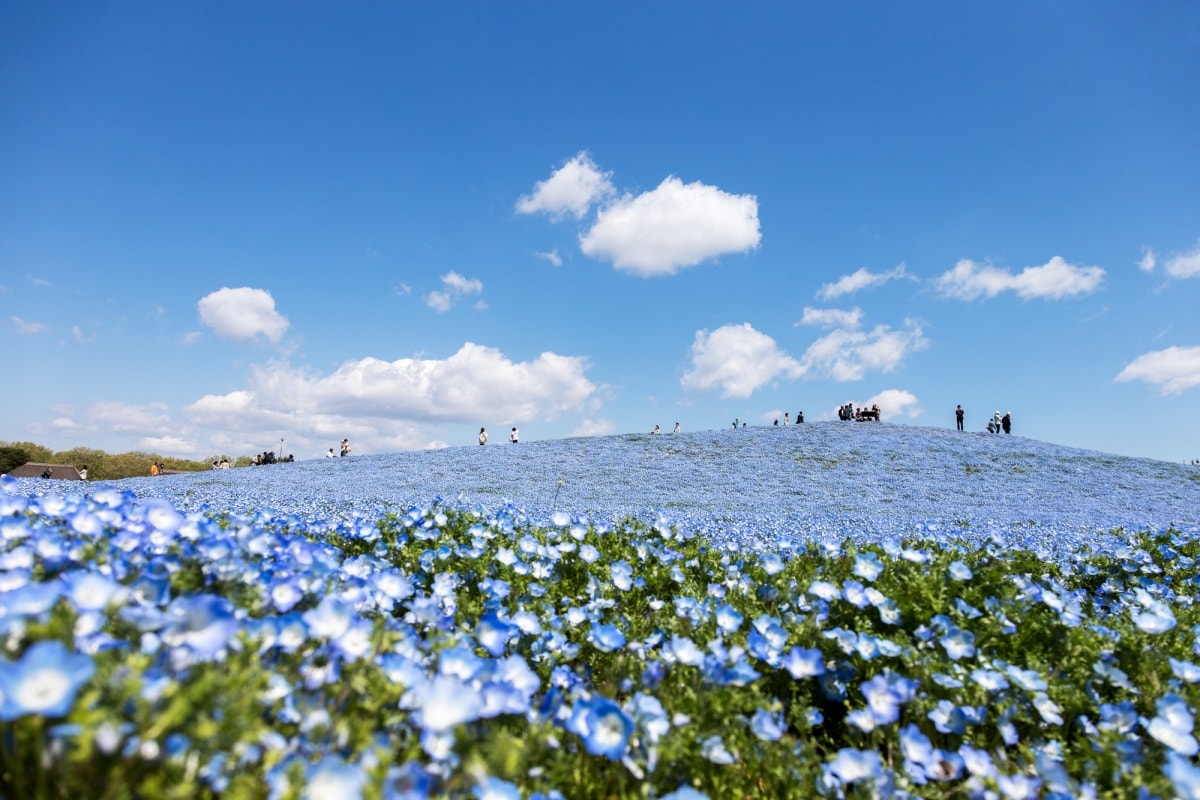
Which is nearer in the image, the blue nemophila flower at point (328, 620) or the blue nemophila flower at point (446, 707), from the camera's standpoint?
the blue nemophila flower at point (446, 707)

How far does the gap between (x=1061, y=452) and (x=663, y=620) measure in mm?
25334

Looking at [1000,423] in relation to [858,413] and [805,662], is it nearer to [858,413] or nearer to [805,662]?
[858,413]

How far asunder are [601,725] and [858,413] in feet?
117

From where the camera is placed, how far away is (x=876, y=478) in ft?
56.7

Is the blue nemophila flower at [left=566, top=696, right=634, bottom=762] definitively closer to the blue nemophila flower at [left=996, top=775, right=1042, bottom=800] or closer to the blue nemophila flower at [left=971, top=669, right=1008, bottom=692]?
the blue nemophila flower at [left=996, top=775, right=1042, bottom=800]

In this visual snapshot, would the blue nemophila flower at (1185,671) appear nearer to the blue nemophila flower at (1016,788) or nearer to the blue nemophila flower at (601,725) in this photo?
the blue nemophila flower at (1016,788)

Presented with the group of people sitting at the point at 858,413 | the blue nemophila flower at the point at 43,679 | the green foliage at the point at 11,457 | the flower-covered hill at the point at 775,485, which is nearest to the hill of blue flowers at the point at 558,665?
the blue nemophila flower at the point at 43,679

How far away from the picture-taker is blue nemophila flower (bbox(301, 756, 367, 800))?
137 cm

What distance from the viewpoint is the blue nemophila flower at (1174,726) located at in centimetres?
242

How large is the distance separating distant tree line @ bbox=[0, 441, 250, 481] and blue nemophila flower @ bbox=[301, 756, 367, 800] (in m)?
48.8

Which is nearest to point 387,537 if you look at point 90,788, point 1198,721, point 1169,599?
point 90,788

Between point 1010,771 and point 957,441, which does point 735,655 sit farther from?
point 957,441

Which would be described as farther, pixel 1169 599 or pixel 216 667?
pixel 1169 599

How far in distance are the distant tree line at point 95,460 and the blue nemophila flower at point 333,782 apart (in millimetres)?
48767
